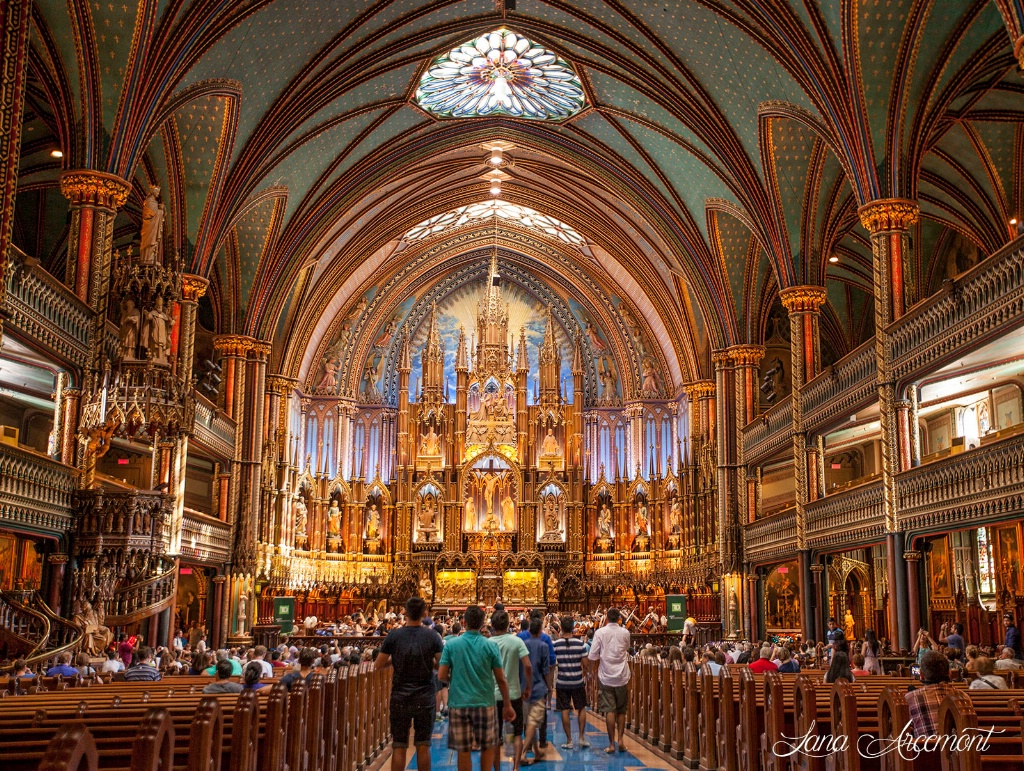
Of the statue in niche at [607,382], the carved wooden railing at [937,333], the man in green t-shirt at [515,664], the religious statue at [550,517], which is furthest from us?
the statue in niche at [607,382]

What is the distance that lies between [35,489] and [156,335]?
359 cm

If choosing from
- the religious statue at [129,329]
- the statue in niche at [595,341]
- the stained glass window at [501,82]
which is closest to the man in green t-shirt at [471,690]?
the religious statue at [129,329]

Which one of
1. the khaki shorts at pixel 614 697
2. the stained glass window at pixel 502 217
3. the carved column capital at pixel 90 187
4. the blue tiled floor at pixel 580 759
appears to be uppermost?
the stained glass window at pixel 502 217

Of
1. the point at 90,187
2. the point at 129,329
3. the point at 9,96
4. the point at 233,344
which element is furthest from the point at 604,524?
the point at 9,96

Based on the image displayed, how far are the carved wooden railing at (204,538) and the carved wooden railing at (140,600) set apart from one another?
3.99 meters

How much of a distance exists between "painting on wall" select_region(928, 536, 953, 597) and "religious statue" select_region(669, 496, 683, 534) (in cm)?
943

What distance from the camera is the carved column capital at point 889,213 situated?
19438 mm

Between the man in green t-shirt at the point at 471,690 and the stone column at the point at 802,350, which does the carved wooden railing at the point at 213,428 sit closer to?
the stone column at the point at 802,350

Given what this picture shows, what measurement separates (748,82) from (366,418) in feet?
69.8

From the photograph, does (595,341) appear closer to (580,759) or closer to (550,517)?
(550,517)

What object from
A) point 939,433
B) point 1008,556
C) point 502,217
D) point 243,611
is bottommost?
point 243,611

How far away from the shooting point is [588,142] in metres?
30.8

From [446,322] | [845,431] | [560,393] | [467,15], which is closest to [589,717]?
[845,431]

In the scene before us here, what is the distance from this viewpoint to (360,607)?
36062mm
